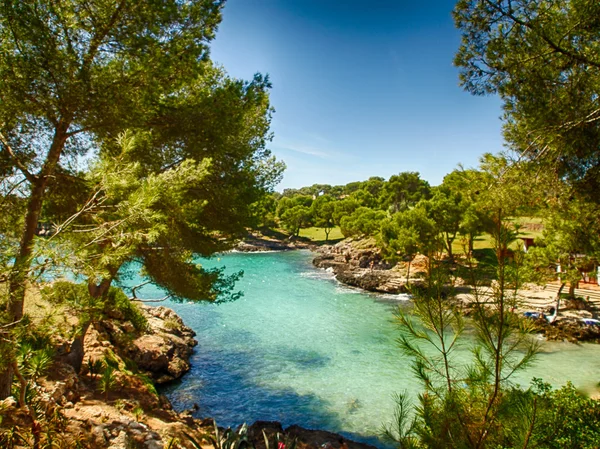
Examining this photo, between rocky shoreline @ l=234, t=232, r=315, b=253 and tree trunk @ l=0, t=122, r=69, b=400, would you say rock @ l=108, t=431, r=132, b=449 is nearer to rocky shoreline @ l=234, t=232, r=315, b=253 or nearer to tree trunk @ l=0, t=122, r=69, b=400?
tree trunk @ l=0, t=122, r=69, b=400

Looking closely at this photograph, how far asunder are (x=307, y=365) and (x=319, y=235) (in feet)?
211

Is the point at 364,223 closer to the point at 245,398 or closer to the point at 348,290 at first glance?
the point at 348,290

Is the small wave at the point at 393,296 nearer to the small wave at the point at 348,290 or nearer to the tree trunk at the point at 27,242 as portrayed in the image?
the small wave at the point at 348,290

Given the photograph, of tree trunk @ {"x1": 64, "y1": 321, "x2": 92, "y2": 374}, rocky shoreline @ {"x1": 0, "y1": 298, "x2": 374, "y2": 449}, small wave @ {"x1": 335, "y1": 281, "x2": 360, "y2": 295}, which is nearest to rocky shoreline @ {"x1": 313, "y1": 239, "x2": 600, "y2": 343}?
small wave @ {"x1": 335, "y1": 281, "x2": 360, "y2": 295}

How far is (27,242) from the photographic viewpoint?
17.8 feet

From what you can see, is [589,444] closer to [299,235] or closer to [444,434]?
[444,434]

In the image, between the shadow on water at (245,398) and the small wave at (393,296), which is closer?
the shadow on water at (245,398)

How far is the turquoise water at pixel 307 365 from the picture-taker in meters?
11.9

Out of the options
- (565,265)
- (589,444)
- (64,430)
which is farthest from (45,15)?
(565,265)

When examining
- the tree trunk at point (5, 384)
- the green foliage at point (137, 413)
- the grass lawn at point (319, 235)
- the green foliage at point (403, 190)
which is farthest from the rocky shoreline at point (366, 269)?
the tree trunk at point (5, 384)

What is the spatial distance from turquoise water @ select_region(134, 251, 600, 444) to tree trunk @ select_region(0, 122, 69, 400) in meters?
4.88

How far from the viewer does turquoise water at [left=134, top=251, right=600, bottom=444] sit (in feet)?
39.1

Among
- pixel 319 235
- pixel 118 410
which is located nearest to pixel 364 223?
pixel 319 235

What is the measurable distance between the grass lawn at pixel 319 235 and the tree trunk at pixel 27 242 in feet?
222
